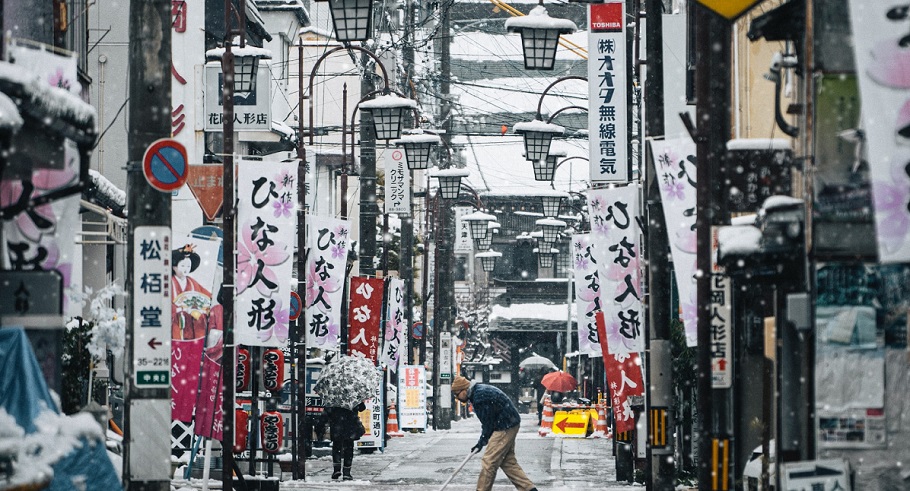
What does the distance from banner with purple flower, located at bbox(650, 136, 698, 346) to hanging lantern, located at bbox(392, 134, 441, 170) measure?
503 inches

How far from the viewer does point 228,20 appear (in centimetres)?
1762

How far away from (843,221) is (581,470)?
17.6m

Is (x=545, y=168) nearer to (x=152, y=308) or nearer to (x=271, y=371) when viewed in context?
(x=271, y=371)

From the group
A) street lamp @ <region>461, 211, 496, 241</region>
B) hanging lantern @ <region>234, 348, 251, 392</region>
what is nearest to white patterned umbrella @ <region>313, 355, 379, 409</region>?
hanging lantern @ <region>234, 348, 251, 392</region>

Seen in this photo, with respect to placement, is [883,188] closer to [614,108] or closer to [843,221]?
[843,221]

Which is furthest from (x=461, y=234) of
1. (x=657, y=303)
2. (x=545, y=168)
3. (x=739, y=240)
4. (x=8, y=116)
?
(x=8, y=116)

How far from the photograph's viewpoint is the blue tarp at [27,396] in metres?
9.73

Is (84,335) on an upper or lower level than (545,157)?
lower

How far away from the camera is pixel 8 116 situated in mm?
8281

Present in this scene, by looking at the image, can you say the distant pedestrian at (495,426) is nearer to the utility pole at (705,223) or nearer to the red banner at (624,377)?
the red banner at (624,377)

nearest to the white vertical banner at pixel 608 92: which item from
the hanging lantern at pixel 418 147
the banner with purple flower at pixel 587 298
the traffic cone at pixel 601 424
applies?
the banner with purple flower at pixel 587 298

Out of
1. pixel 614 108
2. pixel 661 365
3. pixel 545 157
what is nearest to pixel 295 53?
pixel 545 157

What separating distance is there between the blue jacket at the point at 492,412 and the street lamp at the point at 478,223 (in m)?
24.7

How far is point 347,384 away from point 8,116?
17644 mm
